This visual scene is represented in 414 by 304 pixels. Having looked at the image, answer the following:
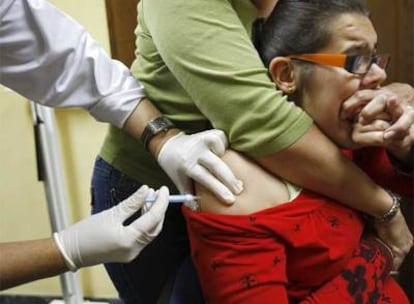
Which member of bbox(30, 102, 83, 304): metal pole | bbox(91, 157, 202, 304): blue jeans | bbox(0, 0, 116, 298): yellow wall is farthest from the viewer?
bbox(0, 0, 116, 298): yellow wall

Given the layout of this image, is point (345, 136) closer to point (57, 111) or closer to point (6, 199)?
point (57, 111)

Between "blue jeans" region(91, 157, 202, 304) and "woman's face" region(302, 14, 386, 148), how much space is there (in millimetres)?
369

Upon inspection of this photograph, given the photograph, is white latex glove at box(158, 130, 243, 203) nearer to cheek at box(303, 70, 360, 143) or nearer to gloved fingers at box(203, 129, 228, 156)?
gloved fingers at box(203, 129, 228, 156)

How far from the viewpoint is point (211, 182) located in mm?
922

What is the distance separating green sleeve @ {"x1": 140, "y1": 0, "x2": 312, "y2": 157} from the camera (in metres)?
0.86

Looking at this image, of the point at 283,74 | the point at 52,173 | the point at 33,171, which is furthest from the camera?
the point at 33,171

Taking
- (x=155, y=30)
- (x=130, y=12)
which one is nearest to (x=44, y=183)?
(x=130, y=12)

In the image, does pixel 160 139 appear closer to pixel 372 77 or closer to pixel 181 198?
pixel 181 198

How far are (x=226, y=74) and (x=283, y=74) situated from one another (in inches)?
6.0

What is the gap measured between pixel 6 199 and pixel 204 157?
5.71 ft

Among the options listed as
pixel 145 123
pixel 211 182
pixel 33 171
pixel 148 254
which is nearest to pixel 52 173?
pixel 33 171

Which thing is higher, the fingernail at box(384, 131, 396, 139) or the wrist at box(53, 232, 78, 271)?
the fingernail at box(384, 131, 396, 139)

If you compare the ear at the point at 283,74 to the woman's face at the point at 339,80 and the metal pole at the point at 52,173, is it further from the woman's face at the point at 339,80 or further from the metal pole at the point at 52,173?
the metal pole at the point at 52,173

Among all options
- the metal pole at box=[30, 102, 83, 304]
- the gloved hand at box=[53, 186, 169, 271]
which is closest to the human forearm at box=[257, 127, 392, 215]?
the gloved hand at box=[53, 186, 169, 271]
